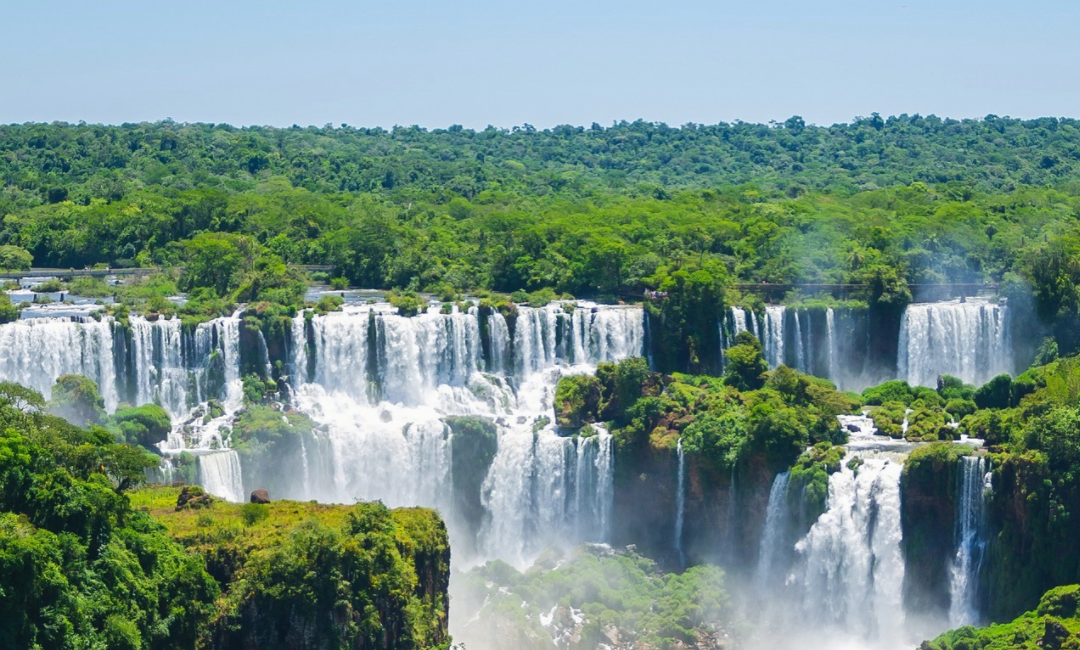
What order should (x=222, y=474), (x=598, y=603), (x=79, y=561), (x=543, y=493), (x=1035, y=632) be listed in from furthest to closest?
1. (x=543, y=493)
2. (x=222, y=474)
3. (x=598, y=603)
4. (x=1035, y=632)
5. (x=79, y=561)

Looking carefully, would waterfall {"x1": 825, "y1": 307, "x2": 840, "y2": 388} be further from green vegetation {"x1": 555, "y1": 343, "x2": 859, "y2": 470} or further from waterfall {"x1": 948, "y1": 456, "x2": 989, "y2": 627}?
waterfall {"x1": 948, "y1": 456, "x2": 989, "y2": 627}

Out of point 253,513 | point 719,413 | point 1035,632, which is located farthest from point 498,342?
point 1035,632

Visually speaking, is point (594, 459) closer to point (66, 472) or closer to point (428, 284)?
point (428, 284)

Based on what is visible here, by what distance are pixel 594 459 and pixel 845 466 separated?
10.8m

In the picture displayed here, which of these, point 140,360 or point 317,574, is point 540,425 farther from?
point 317,574

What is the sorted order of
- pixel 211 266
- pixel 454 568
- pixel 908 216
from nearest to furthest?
pixel 454 568, pixel 211 266, pixel 908 216

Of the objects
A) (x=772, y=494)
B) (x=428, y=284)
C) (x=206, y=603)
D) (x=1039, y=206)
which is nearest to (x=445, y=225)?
(x=428, y=284)

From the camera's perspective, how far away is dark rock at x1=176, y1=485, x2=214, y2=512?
56844 mm

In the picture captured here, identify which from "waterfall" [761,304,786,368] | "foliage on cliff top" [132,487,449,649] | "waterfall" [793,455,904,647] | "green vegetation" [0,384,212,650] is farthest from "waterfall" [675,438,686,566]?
"green vegetation" [0,384,212,650]

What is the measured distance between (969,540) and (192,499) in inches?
1006

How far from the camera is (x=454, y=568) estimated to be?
2840 inches

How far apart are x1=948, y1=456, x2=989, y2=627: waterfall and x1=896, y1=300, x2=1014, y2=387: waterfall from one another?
1820cm

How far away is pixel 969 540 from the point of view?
64.2m

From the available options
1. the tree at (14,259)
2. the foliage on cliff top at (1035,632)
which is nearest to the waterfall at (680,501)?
the foliage on cliff top at (1035,632)
